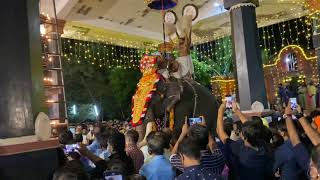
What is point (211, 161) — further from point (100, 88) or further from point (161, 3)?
point (100, 88)

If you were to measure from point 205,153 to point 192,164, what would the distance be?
526mm

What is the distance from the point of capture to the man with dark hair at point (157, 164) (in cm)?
279

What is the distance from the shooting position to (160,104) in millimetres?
4695

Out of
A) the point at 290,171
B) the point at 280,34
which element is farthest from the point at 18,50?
the point at 280,34

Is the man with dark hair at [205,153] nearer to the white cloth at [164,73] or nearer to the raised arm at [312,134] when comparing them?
the raised arm at [312,134]

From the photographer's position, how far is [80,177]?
1.83 metres


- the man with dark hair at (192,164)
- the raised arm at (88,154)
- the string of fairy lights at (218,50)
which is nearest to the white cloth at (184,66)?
the raised arm at (88,154)

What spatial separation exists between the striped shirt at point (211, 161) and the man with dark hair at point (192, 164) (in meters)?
0.41

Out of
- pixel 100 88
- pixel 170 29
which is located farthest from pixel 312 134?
pixel 100 88

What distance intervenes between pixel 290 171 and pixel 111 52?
15.3m

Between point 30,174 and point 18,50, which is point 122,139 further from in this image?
point 18,50

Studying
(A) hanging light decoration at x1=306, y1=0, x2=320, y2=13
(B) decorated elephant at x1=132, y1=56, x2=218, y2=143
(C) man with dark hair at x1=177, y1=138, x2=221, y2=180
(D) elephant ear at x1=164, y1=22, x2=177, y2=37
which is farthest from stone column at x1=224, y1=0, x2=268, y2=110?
(A) hanging light decoration at x1=306, y1=0, x2=320, y2=13

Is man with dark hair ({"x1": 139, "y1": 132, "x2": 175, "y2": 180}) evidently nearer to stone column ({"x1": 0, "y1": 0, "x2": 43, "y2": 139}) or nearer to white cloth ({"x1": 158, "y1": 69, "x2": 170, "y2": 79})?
stone column ({"x1": 0, "y1": 0, "x2": 43, "y2": 139})

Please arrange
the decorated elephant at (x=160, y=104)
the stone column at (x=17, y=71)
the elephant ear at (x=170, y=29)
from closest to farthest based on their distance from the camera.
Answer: the stone column at (x=17, y=71) < the decorated elephant at (x=160, y=104) < the elephant ear at (x=170, y=29)
